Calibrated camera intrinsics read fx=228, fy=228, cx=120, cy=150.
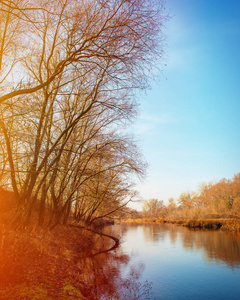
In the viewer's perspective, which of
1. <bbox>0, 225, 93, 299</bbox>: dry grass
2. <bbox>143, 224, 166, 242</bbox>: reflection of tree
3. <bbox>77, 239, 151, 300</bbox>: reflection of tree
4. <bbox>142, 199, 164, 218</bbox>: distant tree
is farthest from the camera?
<bbox>142, 199, 164, 218</bbox>: distant tree

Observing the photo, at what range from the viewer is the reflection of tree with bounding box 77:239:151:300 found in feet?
24.8

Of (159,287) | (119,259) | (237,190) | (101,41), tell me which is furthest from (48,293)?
(237,190)

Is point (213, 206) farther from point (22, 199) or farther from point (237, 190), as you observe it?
point (22, 199)

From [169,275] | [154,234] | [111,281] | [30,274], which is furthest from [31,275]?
[154,234]

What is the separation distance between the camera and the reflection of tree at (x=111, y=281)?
757cm

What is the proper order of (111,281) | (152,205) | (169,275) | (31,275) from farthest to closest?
(152,205) → (169,275) → (111,281) → (31,275)

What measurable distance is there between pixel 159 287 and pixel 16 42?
10153mm

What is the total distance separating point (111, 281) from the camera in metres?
9.09

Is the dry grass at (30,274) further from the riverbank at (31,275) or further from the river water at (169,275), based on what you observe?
the river water at (169,275)

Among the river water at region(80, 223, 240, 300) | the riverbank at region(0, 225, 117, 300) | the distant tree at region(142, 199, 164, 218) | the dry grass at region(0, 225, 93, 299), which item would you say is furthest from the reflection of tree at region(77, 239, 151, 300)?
the distant tree at region(142, 199, 164, 218)

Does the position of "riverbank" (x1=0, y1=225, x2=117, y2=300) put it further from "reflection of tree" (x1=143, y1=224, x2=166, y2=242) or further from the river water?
"reflection of tree" (x1=143, y1=224, x2=166, y2=242)

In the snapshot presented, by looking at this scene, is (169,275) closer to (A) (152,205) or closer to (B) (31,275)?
(B) (31,275)

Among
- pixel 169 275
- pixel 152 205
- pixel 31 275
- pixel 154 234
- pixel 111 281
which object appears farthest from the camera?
pixel 152 205

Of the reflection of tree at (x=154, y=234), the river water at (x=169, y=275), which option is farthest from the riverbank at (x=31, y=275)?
the reflection of tree at (x=154, y=234)
